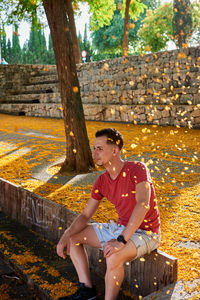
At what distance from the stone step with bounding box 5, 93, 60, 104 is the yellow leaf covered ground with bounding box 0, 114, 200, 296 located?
6.12 meters

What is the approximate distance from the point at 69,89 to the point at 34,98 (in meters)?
13.1

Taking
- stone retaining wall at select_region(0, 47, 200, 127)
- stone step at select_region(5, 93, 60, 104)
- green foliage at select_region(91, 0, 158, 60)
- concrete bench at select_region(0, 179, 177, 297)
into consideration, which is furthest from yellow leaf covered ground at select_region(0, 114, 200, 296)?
green foliage at select_region(91, 0, 158, 60)

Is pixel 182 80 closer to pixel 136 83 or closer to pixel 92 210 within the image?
pixel 136 83

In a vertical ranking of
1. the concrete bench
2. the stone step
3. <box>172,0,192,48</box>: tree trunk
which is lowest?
the concrete bench

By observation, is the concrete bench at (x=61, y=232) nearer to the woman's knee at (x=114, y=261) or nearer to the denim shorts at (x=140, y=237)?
the denim shorts at (x=140, y=237)

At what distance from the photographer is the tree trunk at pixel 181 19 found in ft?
84.6

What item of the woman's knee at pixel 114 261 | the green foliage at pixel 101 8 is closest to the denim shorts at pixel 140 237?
the woman's knee at pixel 114 261

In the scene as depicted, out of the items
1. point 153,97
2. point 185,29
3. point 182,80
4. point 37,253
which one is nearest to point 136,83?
point 153,97

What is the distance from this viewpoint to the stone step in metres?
16.9

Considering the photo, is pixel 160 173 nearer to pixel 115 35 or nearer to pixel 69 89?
pixel 69 89

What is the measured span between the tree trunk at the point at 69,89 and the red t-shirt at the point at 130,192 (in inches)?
124

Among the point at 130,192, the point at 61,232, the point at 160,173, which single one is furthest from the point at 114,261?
the point at 160,173

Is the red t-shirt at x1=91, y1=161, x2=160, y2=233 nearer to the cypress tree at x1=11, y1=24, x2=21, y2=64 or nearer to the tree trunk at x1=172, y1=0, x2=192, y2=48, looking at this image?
the tree trunk at x1=172, y1=0, x2=192, y2=48

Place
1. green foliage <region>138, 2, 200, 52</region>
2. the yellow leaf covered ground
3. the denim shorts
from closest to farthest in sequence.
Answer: the denim shorts → the yellow leaf covered ground → green foliage <region>138, 2, 200, 52</region>
